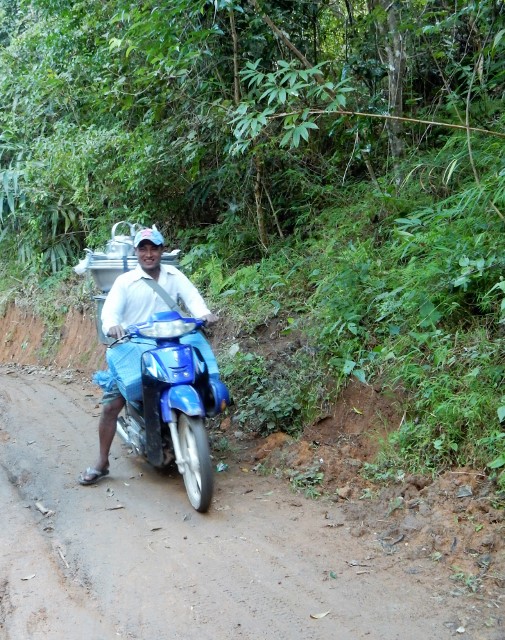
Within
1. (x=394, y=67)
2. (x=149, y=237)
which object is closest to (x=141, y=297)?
(x=149, y=237)

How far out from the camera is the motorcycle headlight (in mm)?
5016

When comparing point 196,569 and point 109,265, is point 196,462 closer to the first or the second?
point 196,569

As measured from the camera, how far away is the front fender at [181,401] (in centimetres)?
474

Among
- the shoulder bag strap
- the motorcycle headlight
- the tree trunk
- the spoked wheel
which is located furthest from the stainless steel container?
the tree trunk

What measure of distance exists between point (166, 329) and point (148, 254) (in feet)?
2.52

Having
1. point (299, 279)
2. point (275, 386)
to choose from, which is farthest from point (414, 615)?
point (299, 279)

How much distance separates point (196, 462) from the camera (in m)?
4.75

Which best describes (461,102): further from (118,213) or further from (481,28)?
(118,213)

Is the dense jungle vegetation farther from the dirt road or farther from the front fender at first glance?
the front fender

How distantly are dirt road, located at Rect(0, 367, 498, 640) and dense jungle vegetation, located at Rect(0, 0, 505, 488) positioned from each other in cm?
87

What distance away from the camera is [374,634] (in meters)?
3.33

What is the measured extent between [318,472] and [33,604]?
7.35ft

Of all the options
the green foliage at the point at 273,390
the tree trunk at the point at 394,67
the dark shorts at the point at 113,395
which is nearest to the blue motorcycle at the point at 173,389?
the dark shorts at the point at 113,395

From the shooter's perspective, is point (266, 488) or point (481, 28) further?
point (481, 28)
